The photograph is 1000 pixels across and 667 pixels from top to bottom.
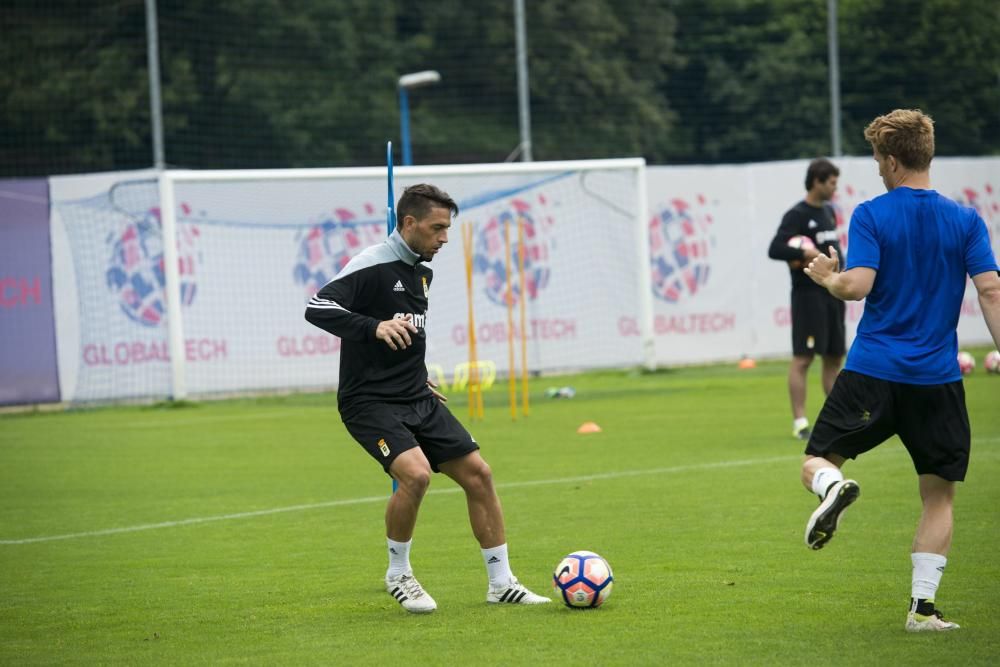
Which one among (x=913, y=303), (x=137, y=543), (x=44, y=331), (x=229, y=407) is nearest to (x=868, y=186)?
(x=229, y=407)

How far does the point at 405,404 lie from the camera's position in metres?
7.00

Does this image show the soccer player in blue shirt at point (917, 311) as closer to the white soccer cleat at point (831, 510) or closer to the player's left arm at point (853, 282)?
the player's left arm at point (853, 282)

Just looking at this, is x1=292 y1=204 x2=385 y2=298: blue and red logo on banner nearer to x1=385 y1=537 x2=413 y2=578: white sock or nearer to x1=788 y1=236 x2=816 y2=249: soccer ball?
x1=788 y1=236 x2=816 y2=249: soccer ball

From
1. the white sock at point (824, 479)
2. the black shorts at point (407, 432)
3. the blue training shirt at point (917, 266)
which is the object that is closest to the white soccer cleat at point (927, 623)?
the white sock at point (824, 479)

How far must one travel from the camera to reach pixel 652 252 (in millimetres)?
23359

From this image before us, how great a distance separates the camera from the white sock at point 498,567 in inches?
275

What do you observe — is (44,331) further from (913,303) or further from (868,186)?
(913,303)

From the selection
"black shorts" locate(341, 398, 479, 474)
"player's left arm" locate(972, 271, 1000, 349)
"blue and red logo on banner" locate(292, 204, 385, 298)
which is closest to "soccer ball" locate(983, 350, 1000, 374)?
"blue and red logo on banner" locate(292, 204, 385, 298)

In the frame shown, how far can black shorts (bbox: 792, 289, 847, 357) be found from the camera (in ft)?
42.4

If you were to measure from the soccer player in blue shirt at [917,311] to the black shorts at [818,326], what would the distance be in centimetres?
698

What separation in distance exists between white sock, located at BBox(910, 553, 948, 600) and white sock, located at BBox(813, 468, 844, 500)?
485 mm

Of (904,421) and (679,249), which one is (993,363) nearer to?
(679,249)

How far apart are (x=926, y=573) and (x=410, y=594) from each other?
2.33 metres

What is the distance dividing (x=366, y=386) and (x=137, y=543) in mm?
2998
